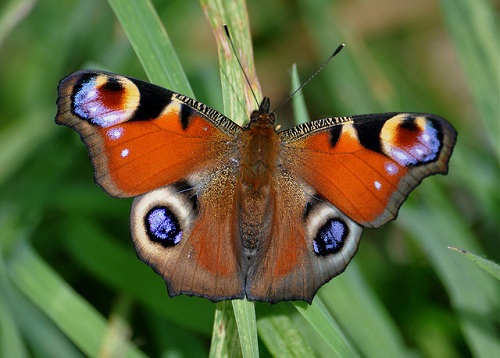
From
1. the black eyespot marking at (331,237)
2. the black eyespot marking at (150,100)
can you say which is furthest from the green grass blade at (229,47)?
the black eyespot marking at (331,237)

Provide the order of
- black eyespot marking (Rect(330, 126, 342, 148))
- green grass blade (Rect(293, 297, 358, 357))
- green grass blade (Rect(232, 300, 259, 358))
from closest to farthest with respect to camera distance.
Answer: green grass blade (Rect(232, 300, 259, 358)), green grass blade (Rect(293, 297, 358, 357)), black eyespot marking (Rect(330, 126, 342, 148))

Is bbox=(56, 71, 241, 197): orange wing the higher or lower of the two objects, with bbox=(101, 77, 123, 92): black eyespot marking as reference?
lower

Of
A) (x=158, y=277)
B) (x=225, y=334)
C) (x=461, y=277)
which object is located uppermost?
(x=225, y=334)

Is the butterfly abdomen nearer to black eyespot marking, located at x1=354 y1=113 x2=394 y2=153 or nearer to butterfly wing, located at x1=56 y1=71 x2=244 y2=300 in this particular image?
butterfly wing, located at x1=56 y1=71 x2=244 y2=300

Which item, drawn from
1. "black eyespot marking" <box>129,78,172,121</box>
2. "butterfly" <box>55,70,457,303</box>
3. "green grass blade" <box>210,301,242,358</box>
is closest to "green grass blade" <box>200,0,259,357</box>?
"butterfly" <box>55,70,457,303</box>

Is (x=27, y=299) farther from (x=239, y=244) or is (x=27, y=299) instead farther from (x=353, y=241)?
(x=353, y=241)

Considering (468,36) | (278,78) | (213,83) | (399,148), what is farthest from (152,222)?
(278,78)

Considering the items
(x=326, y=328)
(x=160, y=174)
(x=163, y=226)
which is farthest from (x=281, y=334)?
(x=160, y=174)

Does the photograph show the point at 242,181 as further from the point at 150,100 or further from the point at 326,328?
the point at 326,328
